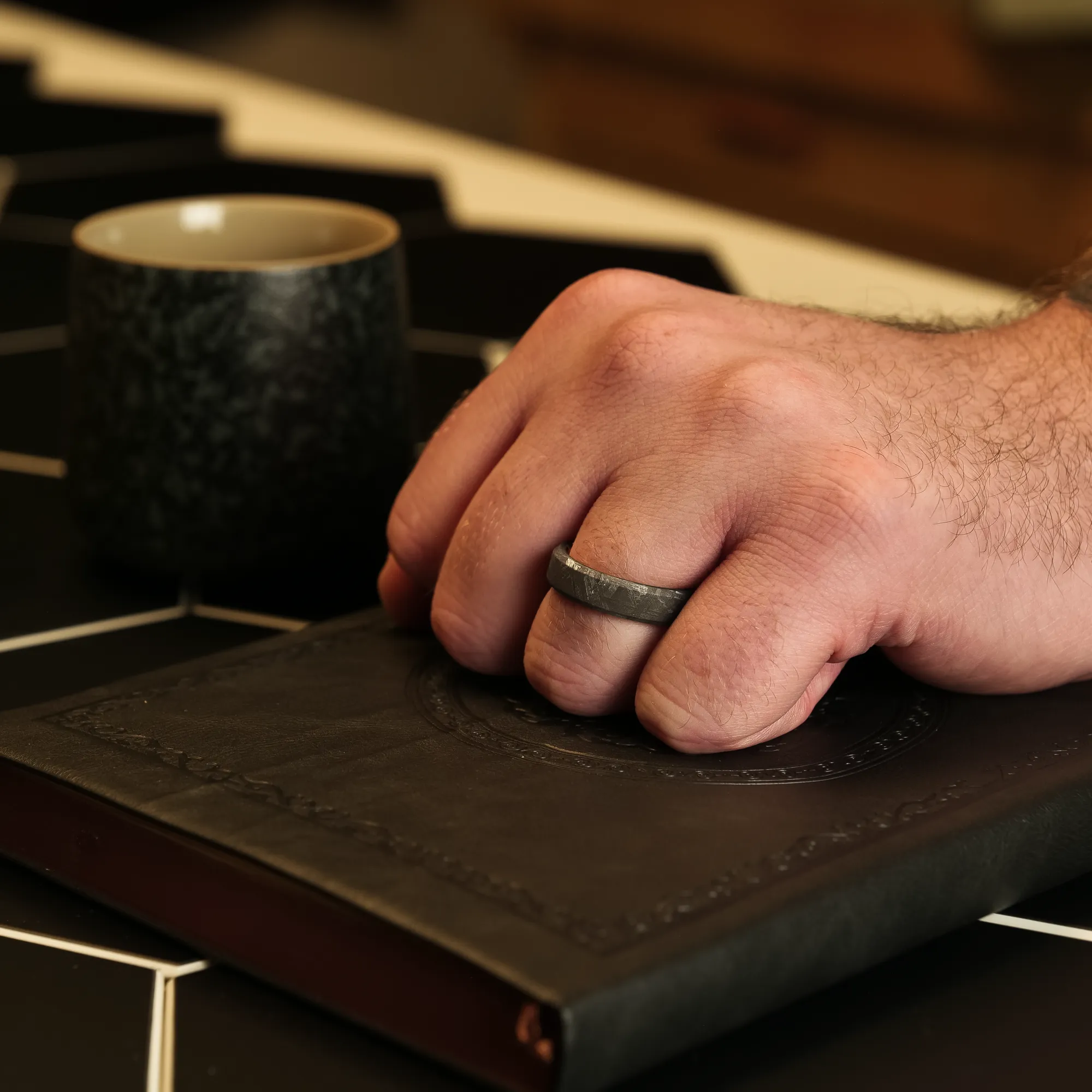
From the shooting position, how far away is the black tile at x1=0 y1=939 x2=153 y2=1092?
37 cm

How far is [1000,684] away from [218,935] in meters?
0.26

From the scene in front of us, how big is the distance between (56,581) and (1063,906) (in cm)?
44

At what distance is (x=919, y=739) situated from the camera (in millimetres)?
474

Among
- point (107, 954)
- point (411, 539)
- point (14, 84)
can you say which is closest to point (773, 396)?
point (411, 539)

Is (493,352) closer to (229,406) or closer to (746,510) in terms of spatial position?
(229,406)

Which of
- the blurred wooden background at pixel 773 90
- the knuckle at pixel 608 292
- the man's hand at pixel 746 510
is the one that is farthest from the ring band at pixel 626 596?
the blurred wooden background at pixel 773 90

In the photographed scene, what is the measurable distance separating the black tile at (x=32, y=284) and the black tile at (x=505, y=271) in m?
0.25

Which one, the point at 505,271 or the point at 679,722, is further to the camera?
the point at 505,271

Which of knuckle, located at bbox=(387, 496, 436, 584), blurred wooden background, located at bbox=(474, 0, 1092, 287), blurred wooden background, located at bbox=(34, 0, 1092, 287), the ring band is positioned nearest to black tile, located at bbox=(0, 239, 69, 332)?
knuckle, located at bbox=(387, 496, 436, 584)

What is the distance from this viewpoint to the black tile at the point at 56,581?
64 cm

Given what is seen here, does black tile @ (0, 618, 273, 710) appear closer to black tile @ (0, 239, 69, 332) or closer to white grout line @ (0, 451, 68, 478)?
white grout line @ (0, 451, 68, 478)

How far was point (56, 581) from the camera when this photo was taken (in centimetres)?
67

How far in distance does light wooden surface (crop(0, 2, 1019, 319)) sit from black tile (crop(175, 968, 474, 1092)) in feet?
1.85

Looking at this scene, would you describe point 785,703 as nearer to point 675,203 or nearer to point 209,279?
point 209,279
